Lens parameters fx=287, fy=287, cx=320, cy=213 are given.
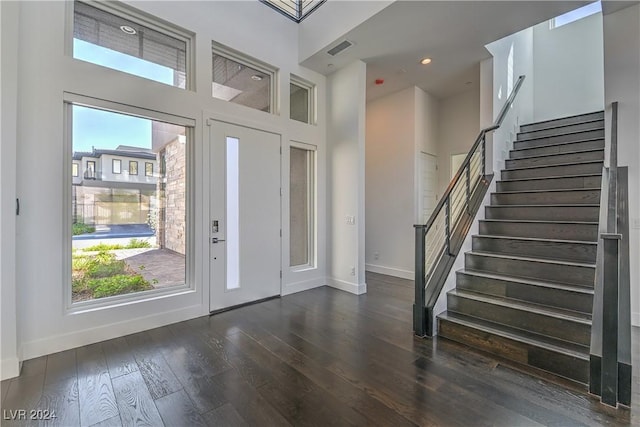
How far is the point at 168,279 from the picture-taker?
3.40 metres

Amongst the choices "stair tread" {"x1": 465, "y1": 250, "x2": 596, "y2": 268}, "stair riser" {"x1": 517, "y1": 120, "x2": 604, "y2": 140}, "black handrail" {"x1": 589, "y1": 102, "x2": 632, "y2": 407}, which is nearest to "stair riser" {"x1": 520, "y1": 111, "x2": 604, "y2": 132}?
"stair riser" {"x1": 517, "y1": 120, "x2": 604, "y2": 140}

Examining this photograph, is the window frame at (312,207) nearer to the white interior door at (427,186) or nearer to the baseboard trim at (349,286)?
the baseboard trim at (349,286)

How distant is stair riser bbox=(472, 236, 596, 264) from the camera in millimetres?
2920

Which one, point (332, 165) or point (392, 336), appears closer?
point (392, 336)

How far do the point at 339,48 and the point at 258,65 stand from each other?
118cm

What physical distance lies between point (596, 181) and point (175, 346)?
202 inches

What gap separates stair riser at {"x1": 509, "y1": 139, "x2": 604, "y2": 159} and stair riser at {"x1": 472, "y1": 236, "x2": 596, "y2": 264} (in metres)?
2.01

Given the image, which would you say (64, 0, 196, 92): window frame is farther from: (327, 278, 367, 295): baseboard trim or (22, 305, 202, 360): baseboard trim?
(327, 278, 367, 295): baseboard trim

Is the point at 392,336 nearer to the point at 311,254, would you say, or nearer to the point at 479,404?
the point at 479,404

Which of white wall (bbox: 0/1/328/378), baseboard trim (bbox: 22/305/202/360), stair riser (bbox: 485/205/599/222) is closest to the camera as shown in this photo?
white wall (bbox: 0/1/328/378)

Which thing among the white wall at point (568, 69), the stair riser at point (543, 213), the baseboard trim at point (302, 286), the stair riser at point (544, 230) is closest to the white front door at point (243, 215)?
the baseboard trim at point (302, 286)

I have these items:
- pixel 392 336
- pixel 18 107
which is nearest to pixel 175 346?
pixel 392 336

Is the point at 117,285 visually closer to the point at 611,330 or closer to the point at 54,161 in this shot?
the point at 54,161

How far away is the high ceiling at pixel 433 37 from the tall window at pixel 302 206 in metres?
1.46
